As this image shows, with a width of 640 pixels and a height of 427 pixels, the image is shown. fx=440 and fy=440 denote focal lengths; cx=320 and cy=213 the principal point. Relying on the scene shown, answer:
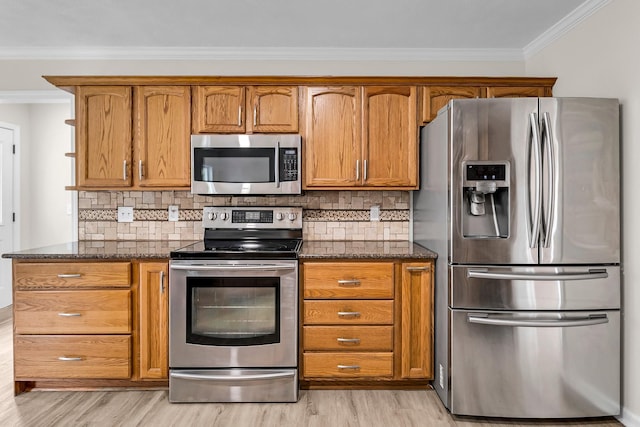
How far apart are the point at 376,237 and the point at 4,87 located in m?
3.14

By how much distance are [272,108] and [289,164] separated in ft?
1.38

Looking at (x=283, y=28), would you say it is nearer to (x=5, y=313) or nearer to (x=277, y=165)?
(x=277, y=165)

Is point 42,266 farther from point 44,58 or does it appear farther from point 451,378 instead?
point 451,378

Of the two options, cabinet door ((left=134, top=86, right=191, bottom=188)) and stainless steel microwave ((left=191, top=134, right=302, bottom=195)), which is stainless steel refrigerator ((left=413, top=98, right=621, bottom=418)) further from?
cabinet door ((left=134, top=86, right=191, bottom=188))

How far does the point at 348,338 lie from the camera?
2.71 meters

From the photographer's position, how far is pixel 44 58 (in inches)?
135

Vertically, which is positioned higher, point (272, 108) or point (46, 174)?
point (272, 108)

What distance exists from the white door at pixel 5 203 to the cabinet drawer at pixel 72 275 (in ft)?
8.12

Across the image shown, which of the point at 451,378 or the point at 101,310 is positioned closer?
the point at 451,378

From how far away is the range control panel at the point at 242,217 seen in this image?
130 inches

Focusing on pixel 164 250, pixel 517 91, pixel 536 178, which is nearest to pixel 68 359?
pixel 164 250

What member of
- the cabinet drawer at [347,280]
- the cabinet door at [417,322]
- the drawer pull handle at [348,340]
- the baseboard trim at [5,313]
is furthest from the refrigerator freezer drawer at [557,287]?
the baseboard trim at [5,313]

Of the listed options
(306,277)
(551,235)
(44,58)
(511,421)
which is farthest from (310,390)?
(44,58)

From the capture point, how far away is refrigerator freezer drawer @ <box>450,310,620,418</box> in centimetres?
234
